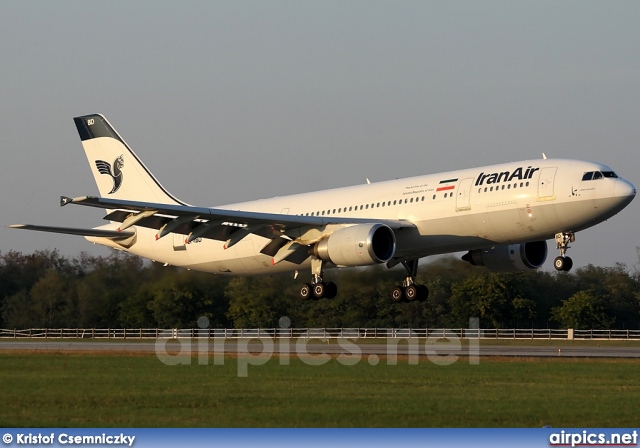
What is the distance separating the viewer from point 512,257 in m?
47.8

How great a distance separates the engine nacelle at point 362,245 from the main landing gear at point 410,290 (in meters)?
5.21

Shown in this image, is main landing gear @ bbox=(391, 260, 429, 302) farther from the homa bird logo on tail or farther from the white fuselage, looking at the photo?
the homa bird logo on tail

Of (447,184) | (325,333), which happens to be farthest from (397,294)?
(325,333)

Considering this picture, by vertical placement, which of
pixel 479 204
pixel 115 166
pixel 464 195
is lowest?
pixel 479 204

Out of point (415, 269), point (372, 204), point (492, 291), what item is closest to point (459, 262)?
point (415, 269)

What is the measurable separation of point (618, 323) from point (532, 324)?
7.74 metres

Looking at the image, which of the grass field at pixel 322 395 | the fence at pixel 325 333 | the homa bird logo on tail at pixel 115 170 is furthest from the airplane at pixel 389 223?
the fence at pixel 325 333

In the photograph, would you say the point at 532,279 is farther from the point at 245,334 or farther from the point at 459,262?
the point at 459,262

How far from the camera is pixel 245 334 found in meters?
65.6

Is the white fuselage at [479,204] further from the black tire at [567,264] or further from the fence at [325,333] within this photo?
the fence at [325,333]

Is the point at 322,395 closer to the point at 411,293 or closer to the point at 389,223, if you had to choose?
the point at 389,223

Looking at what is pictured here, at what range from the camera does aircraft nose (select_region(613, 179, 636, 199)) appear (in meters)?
39.4

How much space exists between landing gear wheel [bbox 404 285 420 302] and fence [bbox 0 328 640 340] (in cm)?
1720

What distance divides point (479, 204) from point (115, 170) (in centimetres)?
2098
